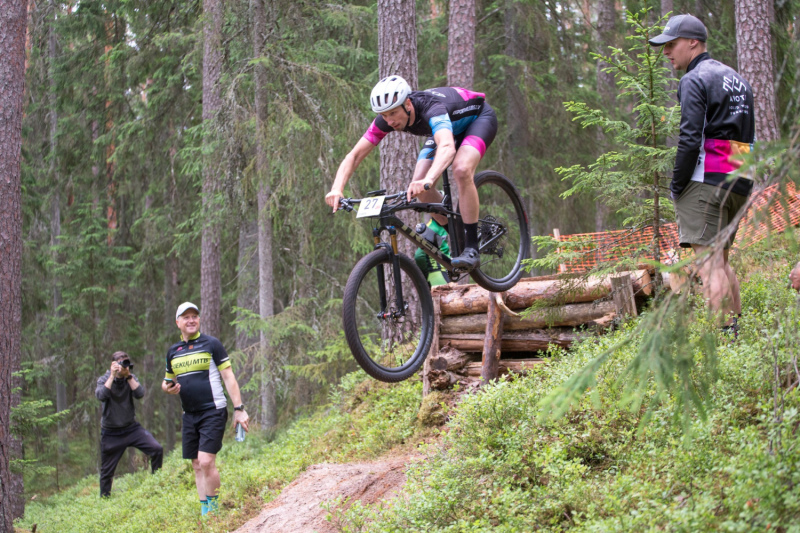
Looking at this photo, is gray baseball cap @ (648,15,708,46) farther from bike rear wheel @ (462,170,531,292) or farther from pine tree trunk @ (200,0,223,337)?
pine tree trunk @ (200,0,223,337)

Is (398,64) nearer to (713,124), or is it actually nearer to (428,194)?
(428,194)

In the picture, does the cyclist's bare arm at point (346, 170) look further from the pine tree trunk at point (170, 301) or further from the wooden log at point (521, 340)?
the pine tree trunk at point (170, 301)

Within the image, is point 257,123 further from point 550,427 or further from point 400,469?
point 550,427

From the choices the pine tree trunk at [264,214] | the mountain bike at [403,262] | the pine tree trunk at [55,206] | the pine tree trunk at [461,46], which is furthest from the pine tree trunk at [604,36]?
the pine tree trunk at [55,206]

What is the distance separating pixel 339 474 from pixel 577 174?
3890mm

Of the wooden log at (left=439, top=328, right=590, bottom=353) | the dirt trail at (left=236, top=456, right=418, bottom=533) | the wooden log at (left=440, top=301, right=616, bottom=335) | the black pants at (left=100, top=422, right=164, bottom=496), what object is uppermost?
the wooden log at (left=440, top=301, right=616, bottom=335)

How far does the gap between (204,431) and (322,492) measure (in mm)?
1723

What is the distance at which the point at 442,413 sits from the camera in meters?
7.06

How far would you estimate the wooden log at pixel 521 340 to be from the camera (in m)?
7.00

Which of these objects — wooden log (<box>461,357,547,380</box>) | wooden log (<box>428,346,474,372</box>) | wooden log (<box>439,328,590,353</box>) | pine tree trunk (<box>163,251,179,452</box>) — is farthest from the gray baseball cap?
pine tree trunk (<box>163,251,179,452</box>)

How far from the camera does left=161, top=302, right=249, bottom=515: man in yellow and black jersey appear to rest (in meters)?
7.43

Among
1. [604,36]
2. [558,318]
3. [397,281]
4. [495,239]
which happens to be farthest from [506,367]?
[604,36]

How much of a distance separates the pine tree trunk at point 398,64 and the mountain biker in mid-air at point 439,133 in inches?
115

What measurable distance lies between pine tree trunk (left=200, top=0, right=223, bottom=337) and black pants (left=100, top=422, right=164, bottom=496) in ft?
8.94
